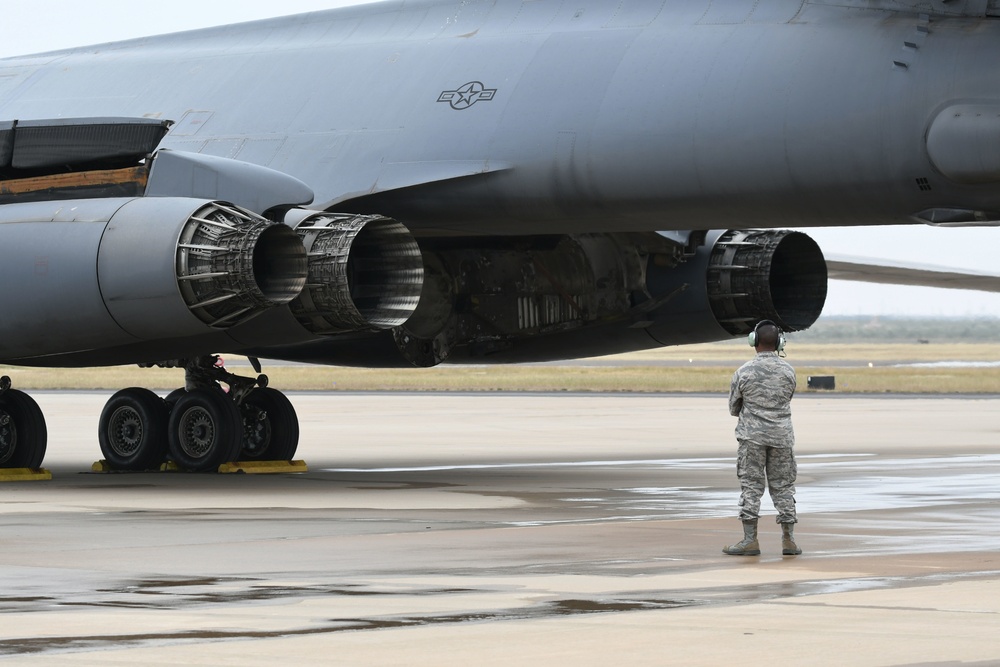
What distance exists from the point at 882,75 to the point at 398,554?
19.5ft

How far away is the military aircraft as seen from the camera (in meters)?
13.9

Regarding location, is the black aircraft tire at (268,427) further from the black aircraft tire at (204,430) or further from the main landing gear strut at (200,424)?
the black aircraft tire at (204,430)

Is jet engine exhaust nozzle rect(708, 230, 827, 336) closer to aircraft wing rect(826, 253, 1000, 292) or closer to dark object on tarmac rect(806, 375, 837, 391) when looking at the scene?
aircraft wing rect(826, 253, 1000, 292)

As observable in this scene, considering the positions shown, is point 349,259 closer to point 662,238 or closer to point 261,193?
point 261,193

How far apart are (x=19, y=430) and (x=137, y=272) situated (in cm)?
359

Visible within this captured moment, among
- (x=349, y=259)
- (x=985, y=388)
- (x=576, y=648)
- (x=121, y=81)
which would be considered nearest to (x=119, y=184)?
(x=349, y=259)

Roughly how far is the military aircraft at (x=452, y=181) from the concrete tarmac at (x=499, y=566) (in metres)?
1.48

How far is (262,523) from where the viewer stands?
1245 cm

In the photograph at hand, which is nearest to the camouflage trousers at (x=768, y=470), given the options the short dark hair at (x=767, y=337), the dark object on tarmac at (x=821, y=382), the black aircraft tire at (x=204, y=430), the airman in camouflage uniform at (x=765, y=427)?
the airman in camouflage uniform at (x=765, y=427)

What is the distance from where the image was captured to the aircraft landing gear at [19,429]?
17000 millimetres

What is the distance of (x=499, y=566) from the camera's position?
9.67 metres

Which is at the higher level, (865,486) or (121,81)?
(121,81)

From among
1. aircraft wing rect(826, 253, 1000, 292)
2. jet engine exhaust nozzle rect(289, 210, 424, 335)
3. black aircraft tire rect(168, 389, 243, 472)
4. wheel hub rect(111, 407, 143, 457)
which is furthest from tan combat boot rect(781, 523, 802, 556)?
aircraft wing rect(826, 253, 1000, 292)

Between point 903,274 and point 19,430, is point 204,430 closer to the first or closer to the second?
point 19,430
